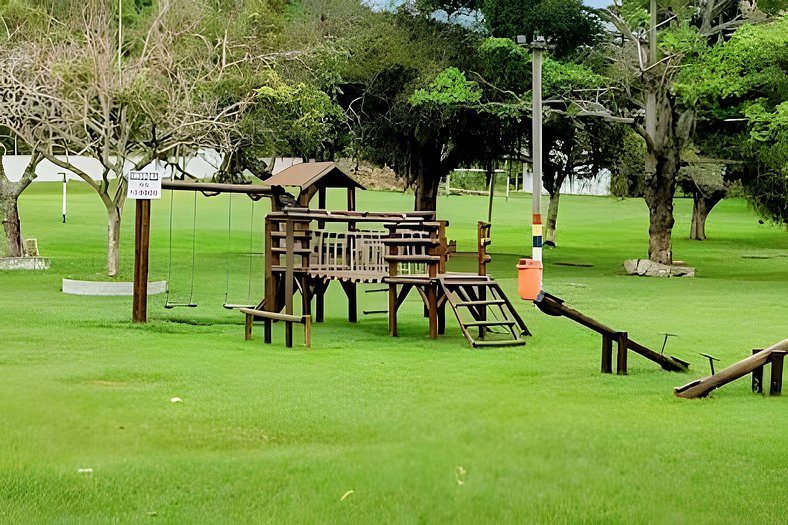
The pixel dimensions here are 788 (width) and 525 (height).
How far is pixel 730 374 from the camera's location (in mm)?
12500

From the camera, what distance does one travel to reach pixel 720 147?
41906 millimetres

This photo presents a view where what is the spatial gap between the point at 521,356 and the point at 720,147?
2768 centimetres

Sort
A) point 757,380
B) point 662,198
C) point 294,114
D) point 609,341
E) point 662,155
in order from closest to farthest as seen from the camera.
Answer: point 757,380 < point 609,341 < point 294,114 < point 662,155 < point 662,198

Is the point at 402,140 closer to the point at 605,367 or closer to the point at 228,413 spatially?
the point at 605,367

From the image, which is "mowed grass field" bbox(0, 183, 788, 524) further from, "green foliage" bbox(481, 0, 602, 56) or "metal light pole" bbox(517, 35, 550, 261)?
"green foliage" bbox(481, 0, 602, 56)

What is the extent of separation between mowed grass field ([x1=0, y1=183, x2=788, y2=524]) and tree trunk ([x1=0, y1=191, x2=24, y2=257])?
8.63 meters

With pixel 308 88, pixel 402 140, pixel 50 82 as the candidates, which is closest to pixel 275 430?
pixel 50 82

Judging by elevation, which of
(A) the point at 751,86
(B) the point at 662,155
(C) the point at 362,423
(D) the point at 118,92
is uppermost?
(A) the point at 751,86

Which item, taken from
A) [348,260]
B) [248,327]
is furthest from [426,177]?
[248,327]

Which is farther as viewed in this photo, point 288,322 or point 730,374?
point 288,322

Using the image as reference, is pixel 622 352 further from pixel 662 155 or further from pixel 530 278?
pixel 662 155

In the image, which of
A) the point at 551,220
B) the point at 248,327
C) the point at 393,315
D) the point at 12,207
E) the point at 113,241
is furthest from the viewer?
the point at 551,220

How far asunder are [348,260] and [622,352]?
7662mm

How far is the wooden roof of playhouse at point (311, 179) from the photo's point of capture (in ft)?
66.0
